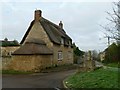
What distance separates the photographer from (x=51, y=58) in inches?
1622

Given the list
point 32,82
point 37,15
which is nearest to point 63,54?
point 37,15

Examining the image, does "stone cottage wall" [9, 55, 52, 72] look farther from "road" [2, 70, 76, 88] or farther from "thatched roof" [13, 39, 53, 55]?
"road" [2, 70, 76, 88]

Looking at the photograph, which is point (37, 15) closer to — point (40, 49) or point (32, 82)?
point (40, 49)

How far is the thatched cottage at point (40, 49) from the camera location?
34344 mm

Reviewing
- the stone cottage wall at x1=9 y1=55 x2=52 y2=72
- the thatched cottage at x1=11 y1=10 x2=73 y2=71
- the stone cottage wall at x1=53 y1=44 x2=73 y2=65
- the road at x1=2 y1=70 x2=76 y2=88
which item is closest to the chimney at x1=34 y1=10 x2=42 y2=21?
the thatched cottage at x1=11 y1=10 x2=73 y2=71

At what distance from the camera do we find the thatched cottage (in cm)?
3434

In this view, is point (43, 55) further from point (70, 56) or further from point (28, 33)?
point (70, 56)

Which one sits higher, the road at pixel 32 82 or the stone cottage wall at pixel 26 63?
the stone cottage wall at pixel 26 63

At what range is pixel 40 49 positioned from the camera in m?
37.4

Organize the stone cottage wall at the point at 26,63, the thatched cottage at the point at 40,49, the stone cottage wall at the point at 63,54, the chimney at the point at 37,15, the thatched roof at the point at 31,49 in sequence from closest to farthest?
the stone cottage wall at the point at 26,63
the thatched cottage at the point at 40,49
the thatched roof at the point at 31,49
the chimney at the point at 37,15
the stone cottage wall at the point at 63,54

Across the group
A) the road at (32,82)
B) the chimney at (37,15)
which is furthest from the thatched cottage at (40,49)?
the road at (32,82)

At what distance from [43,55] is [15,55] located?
4.44 metres

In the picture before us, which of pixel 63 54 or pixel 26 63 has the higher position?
pixel 63 54

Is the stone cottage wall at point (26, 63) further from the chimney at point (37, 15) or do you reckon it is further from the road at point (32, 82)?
the chimney at point (37, 15)
